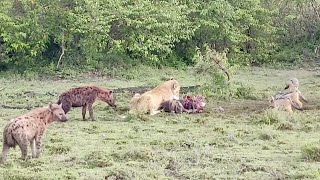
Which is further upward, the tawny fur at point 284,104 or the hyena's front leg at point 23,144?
the hyena's front leg at point 23,144

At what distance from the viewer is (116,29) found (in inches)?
771

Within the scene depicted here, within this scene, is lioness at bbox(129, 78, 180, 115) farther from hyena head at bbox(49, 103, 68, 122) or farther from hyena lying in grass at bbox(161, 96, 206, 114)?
hyena head at bbox(49, 103, 68, 122)

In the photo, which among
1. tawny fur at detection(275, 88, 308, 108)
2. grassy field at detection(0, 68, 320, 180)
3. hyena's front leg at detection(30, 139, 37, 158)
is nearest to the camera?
grassy field at detection(0, 68, 320, 180)

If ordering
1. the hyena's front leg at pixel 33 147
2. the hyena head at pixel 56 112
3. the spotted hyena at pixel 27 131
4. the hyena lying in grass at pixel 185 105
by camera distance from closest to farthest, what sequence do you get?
the spotted hyena at pixel 27 131 → the hyena's front leg at pixel 33 147 → the hyena head at pixel 56 112 → the hyena lying in grass at pixel 185 105

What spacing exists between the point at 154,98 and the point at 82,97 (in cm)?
150

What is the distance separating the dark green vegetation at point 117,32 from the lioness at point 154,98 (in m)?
4.01

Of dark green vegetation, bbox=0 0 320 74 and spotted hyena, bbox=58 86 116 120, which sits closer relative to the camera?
spotted hyena, bbox=58 86 116 120

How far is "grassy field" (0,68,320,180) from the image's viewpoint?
8719mm

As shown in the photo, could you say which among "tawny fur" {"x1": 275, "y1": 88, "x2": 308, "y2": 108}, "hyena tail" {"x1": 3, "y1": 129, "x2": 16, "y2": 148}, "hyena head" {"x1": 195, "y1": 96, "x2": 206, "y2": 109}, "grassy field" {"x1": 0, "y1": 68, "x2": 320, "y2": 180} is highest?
"hyena tail" {"x1": 3, "y1": 129, "x2": 16, "y2": 148}

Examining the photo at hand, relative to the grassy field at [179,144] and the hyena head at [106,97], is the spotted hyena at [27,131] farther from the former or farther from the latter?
the hyena head at [106,97]

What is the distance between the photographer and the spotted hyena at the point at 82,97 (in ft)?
42.7

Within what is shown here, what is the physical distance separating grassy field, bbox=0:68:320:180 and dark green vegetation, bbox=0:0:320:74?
124 inches

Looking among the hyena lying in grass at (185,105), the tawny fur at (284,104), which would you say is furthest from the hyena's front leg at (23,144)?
the tawny fur at (284,104)

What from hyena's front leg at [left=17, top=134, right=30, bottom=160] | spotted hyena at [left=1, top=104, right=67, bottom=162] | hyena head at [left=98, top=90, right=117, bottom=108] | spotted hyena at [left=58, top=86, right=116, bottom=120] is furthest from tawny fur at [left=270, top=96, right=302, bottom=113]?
hyena's front leg at [left=17, top=134, right=30, bottom=160]
